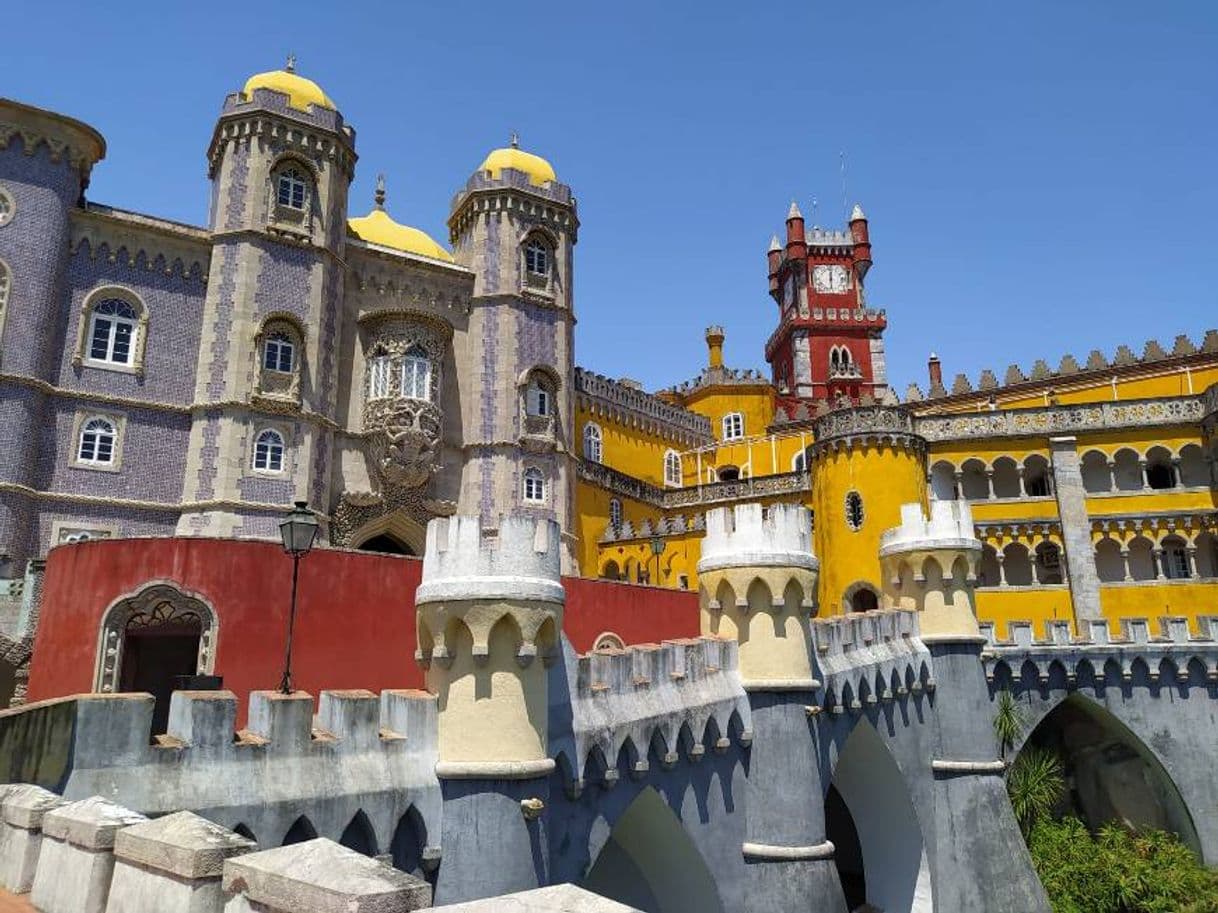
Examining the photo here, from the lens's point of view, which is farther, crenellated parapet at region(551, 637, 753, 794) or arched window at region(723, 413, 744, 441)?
arched window at region(723, 413, 744, 441)

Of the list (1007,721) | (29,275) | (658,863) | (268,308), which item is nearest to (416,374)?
(268,308)

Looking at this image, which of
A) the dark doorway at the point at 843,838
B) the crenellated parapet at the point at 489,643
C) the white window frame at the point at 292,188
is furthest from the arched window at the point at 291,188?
the dark doorway at the point at 843,838

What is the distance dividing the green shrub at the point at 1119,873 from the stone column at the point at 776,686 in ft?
44.6

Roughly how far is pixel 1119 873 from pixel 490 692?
70.9ft

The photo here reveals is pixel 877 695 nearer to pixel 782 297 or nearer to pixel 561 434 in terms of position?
pixel 561 434

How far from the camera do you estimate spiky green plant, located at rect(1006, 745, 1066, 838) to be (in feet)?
80.8

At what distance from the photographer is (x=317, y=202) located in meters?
27.3

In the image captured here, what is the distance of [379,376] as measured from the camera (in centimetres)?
2830

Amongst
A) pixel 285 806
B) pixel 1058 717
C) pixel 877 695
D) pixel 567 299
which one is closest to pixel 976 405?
pixel 1058 717

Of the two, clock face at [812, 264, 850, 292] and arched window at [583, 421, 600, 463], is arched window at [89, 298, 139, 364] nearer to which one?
arched window at [583, 421, 600, 463]

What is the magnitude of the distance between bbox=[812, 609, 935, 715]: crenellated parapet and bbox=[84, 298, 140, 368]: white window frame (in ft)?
70.1

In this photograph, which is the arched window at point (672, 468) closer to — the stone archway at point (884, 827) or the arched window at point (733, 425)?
the arched window at point (733, 425)

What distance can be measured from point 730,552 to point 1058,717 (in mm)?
19282

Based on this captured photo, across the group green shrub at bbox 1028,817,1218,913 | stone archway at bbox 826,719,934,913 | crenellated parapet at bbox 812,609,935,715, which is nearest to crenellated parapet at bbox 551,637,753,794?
crenellated parapet at bbox 812,609,935,715
